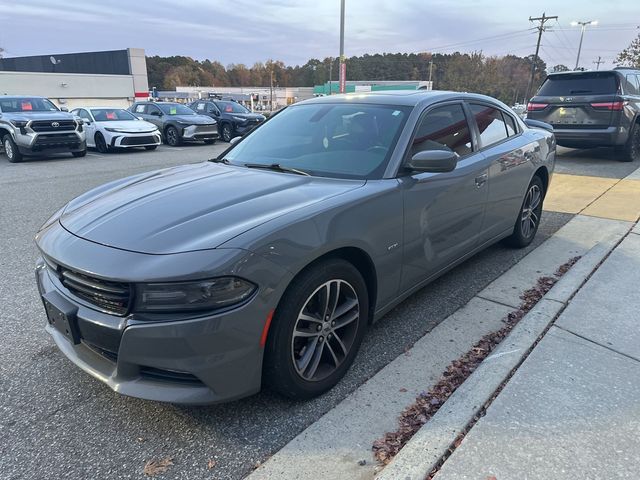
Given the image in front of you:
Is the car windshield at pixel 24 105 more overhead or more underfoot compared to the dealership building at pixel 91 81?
more underfoot

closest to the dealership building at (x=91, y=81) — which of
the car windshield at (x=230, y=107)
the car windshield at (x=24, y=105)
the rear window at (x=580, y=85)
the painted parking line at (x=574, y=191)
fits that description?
the car windshield at (x=230, y=107)

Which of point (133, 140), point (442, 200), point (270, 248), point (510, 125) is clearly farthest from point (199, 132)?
point (270, 248)

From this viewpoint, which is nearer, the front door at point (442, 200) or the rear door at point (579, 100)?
the front door at point (442, 200)

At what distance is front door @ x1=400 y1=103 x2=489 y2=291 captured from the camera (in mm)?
3100

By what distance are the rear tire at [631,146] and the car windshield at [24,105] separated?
577 inches

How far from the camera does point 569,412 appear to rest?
2412 millimetres

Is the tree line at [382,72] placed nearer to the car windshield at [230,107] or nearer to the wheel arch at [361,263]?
the car windshield at [230,107]

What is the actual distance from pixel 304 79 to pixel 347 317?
12099cm

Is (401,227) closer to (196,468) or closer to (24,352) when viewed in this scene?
(196,468)

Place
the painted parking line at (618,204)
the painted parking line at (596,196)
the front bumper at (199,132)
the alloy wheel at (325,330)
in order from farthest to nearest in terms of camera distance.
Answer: the front bumper at (199,132) → the painted parking line at (596,196) → the painted parking line at (618,204) → the alloy wheel at (325,330)

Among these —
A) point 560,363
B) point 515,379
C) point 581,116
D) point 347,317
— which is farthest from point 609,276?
point 581,116

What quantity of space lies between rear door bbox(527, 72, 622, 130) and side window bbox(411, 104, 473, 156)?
25.1ft

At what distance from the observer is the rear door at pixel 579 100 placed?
9.73 meters

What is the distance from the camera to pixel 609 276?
13.6 ft
